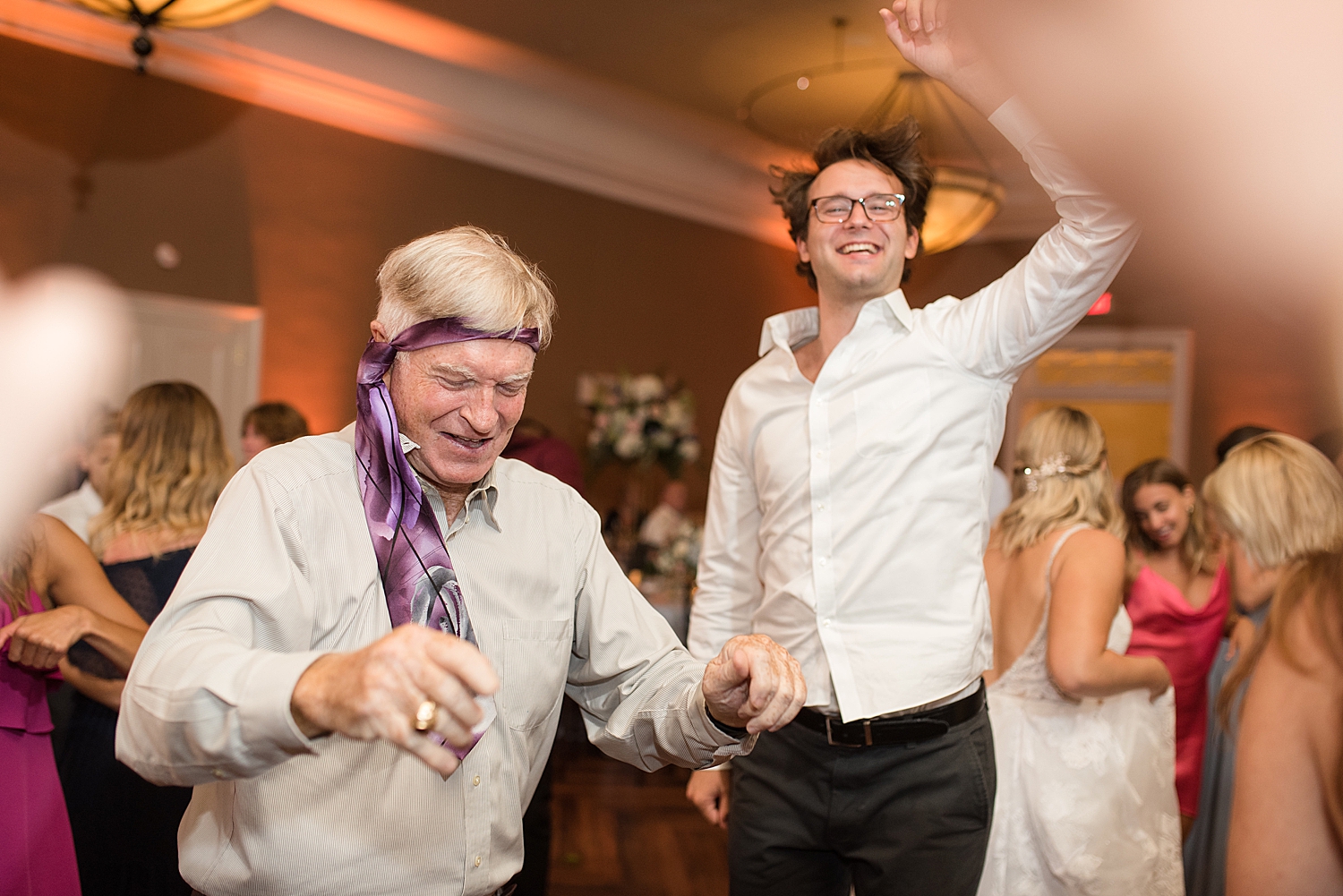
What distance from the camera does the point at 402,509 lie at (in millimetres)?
1190

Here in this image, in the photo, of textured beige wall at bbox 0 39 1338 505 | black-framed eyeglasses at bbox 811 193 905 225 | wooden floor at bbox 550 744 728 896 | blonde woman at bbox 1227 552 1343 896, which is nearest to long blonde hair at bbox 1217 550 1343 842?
blonde woman at bbox 1227 552 1343 896

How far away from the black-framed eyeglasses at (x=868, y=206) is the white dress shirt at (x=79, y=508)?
2515 millimetres

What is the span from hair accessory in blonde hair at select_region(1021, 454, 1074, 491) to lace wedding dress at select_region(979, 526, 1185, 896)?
18 centimetres

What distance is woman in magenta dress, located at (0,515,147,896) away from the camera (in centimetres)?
164

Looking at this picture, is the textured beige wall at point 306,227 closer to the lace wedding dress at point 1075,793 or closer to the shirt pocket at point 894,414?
the lace wedding dress at point 1075,793

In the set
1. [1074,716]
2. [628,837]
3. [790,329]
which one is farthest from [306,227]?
[1074,716]

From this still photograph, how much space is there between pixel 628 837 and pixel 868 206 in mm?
2857

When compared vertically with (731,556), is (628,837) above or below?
below

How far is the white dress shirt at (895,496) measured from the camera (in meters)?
1.61

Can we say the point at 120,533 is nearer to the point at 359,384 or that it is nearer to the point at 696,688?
the point at 359,384

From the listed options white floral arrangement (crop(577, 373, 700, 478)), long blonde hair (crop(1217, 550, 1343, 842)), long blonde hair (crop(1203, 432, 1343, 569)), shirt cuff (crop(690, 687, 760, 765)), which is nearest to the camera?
long blonde hair (crop(1217, 550, 1343, 842))

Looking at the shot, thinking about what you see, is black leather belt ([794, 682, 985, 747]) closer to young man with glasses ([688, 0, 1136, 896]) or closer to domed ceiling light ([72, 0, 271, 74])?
young man with glasses ([688, 0, 1136, 896])

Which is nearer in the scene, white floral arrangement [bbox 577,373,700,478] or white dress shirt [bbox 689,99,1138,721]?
white dress shirt [bbox 689,99,1138,721]

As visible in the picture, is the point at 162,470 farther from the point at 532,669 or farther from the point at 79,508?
the point at 532,669
